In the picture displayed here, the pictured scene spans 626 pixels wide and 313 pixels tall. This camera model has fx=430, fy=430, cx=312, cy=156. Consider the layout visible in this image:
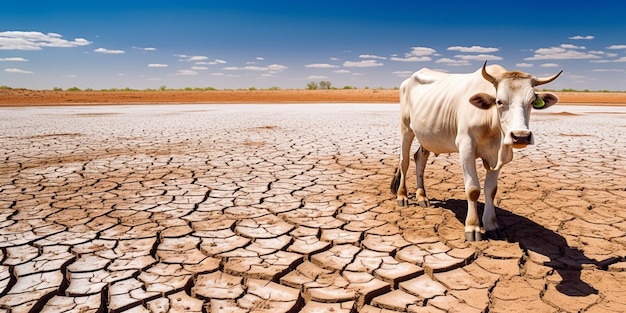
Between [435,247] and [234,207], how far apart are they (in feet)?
6.05

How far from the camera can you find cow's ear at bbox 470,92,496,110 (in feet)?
8.82

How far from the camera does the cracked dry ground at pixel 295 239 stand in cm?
228

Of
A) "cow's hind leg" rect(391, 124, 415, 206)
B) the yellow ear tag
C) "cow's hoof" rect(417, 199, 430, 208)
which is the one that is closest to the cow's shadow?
"cow's hoof" rect(417, 199, 430, 208)

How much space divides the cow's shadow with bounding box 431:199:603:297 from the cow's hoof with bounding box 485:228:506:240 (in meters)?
0.05

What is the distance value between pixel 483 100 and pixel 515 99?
0.67 ft

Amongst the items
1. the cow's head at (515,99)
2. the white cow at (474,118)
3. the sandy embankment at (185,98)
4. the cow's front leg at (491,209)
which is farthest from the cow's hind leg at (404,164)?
the sandy embankment at (185,98)

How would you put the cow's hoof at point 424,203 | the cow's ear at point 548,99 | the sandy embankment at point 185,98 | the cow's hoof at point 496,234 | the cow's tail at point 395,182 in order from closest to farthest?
the cow's ear at point 548,99 < the cow's hoof at point 496,234 < the cow's hoof at point 424,203 < the cow's tail at point 395,182 < the sandy embankment at point 185,98

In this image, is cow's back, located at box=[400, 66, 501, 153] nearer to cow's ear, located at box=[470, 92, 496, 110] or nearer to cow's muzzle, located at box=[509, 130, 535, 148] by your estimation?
cow's ear, located at box=[470, 92, 496, 110]

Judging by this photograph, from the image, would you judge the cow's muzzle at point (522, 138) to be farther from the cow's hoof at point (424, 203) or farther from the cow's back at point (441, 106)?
the cow's hoof at point (424, 203)

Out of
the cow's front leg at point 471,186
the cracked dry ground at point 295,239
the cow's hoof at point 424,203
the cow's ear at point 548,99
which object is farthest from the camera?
the cow's hoof at point 424,203

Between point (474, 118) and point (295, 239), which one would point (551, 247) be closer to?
point (474, 118)

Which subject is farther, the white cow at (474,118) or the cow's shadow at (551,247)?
the white cow at (474,118)

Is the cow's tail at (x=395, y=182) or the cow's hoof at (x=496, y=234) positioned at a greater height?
the cow's tail at (x=395, y=182)

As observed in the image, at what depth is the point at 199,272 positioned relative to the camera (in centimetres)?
257
